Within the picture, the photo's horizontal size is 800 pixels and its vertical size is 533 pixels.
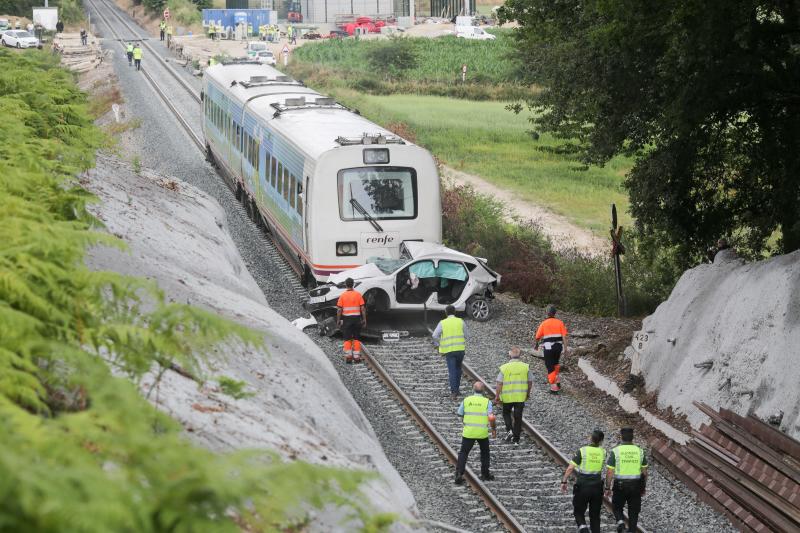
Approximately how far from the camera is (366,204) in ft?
71.5

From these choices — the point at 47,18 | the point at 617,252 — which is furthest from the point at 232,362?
the point at 47,18

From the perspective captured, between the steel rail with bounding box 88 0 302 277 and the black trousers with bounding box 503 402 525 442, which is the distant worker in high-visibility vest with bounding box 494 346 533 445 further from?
the steel rail with bounding box 88 0 302 277

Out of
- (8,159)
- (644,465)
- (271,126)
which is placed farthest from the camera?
(271,126)

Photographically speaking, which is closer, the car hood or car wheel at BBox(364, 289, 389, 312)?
car wheel at BBox(364, 289, 389, 312)

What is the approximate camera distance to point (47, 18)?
302 ft

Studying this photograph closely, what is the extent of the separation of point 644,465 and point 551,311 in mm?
5615

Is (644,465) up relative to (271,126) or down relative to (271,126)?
down

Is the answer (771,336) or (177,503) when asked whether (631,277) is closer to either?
(771,336)

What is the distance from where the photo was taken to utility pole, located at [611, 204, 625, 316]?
21891 mm

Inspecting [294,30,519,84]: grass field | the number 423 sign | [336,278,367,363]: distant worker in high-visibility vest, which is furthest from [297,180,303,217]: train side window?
[294,30,519,84]: grass field

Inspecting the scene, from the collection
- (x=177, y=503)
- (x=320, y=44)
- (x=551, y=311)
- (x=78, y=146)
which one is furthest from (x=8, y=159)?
(x=320, y=44)

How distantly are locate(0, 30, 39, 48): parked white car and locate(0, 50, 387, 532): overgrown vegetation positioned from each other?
219ft

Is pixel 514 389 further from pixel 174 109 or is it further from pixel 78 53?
pixel 78 53

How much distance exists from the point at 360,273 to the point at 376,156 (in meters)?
2.28
